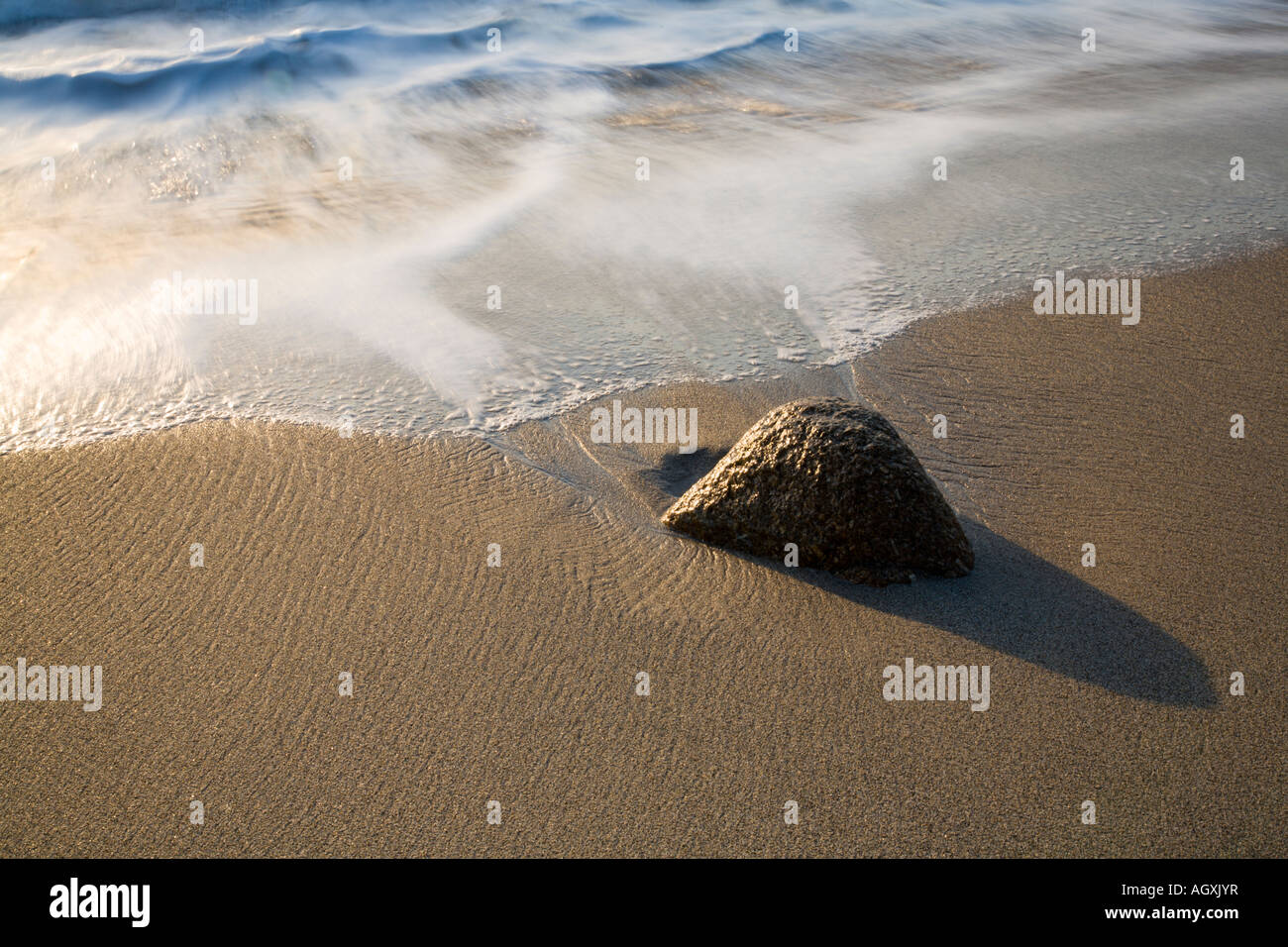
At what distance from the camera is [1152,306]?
530 cm

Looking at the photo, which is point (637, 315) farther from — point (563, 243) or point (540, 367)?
point (563, 243)

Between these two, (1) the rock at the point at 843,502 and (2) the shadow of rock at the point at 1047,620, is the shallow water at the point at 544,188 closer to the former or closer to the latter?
(1) the rock at the point at 843,502

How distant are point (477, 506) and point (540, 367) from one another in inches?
50.4

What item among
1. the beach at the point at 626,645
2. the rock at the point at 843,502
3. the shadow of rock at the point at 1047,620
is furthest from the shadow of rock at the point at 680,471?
the shadow of rock at the point at 1047,620

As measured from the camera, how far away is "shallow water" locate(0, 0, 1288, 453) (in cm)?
507

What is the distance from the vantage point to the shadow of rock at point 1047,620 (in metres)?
3.01

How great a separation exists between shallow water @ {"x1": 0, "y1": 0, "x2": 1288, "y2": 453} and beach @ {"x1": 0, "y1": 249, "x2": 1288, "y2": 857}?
0.71 meters

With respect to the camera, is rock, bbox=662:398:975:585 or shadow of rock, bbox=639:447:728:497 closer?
rock, bbox=662:398:975:585

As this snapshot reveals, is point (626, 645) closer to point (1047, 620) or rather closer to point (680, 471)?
point (680, 471)

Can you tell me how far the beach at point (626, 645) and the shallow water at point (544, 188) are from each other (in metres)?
0.71

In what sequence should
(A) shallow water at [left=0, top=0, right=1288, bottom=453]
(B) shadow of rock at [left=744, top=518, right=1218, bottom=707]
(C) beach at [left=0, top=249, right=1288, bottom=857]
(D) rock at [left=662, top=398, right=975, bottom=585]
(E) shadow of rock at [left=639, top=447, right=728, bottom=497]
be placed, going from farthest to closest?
1. (A) shallow water at [left=0, top=0, right=1288, bottom=453]
2. (E) shadow of rock at [left=639, top=447, right=728, bottom=497]
3. (D) rock at [left=662, top=398, right=975, bottom=585]
4. (B) shadow of rock at [left=744, top=518, right=1218, bottom=707]
5. (C) beach at [left=0, top=249, right=1288, bottom=857]

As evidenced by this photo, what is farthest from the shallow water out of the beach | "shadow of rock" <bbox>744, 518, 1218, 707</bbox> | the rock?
"shadow of rock" <bbox>744, 518, 1218, 707</bbox>

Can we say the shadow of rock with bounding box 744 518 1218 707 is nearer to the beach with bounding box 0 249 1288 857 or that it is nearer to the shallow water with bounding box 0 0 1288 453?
the beach with bounding box 0 249 1288 857

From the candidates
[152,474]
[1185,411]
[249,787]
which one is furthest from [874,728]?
[152,474]
